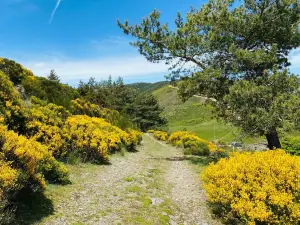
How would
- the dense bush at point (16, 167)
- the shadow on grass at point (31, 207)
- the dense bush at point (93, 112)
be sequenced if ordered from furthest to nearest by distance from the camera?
the dense bush at point (93, 112) < the shadow on grass at point (31, 207) < the dense bush at point (16, 167)

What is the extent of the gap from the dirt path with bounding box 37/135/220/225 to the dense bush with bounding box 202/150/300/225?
2.89ft

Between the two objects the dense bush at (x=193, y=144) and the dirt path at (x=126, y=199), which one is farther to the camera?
the dense bush at (x=193, y=144)

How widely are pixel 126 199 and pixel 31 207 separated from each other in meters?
2.84

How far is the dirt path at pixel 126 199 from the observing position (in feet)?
22.9

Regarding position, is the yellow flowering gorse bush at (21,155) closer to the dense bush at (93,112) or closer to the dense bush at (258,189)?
the dense bush at (258,189)

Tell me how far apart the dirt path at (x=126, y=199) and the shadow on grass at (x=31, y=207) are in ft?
0.61

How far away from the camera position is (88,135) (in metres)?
13.2

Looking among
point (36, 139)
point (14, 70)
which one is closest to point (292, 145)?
point (36, 139)

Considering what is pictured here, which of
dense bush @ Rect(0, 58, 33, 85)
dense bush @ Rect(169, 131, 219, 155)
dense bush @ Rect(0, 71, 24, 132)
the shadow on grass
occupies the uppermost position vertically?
dense bush @ Rect(0, 58, 33, 85)

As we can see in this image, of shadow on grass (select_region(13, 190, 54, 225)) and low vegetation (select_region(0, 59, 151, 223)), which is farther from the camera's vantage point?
low vegetation (select_region(0, 59, 151, 223))

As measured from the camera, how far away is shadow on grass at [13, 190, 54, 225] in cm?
612

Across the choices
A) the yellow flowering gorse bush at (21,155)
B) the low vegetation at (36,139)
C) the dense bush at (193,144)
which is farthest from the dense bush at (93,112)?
the yellow flowering gorse bush at (21,155)

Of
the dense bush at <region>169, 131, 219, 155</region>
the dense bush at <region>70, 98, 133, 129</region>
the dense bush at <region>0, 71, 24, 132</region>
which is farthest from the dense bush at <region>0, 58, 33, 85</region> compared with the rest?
the dense bush at <region>169, 131, 219, 155</region>

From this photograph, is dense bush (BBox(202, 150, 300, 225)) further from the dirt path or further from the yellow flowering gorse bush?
the yellow flowering gorse bush
